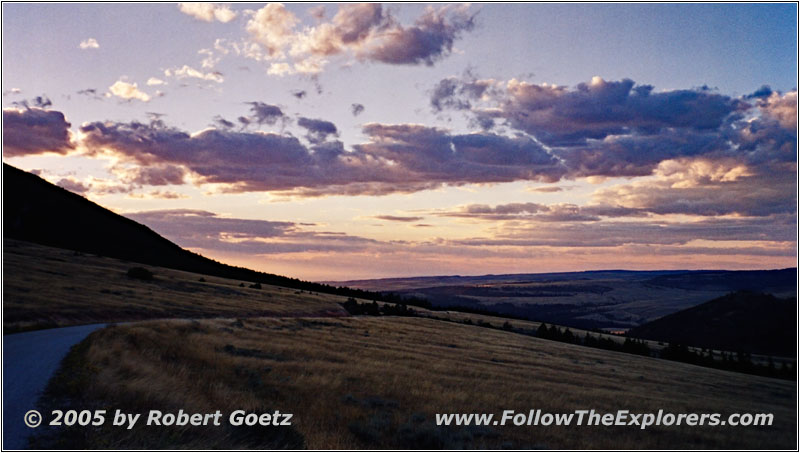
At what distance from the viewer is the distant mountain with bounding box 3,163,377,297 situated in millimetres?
105562

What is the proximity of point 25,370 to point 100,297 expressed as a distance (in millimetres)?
26469

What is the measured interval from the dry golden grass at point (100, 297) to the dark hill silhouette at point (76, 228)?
39.1 meters

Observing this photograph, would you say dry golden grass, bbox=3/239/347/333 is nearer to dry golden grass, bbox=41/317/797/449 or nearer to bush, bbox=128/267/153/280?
bush, bbox=128/267/153/280

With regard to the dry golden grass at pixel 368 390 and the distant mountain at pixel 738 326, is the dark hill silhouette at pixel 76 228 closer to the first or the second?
the dry golden grass at pixel 368 390

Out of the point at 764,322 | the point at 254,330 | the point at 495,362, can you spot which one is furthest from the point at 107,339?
the point at 764,322

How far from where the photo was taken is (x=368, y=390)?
21.2 meters

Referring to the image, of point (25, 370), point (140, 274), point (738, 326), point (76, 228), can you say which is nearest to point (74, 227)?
point (76, 228)

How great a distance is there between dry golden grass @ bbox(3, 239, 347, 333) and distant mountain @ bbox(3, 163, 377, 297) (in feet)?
128

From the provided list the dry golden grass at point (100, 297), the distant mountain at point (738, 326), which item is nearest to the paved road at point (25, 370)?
the dry golden grass at point (100, 297)

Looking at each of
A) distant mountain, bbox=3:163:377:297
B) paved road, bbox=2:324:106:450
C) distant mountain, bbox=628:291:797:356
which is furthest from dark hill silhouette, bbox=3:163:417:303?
distant mountain, bbox=628:291:797:356

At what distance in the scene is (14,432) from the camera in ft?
38.3

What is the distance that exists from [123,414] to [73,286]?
35180 mm

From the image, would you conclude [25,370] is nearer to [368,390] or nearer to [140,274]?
[368,390]

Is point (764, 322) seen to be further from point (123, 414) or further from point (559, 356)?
point (123, 414)
